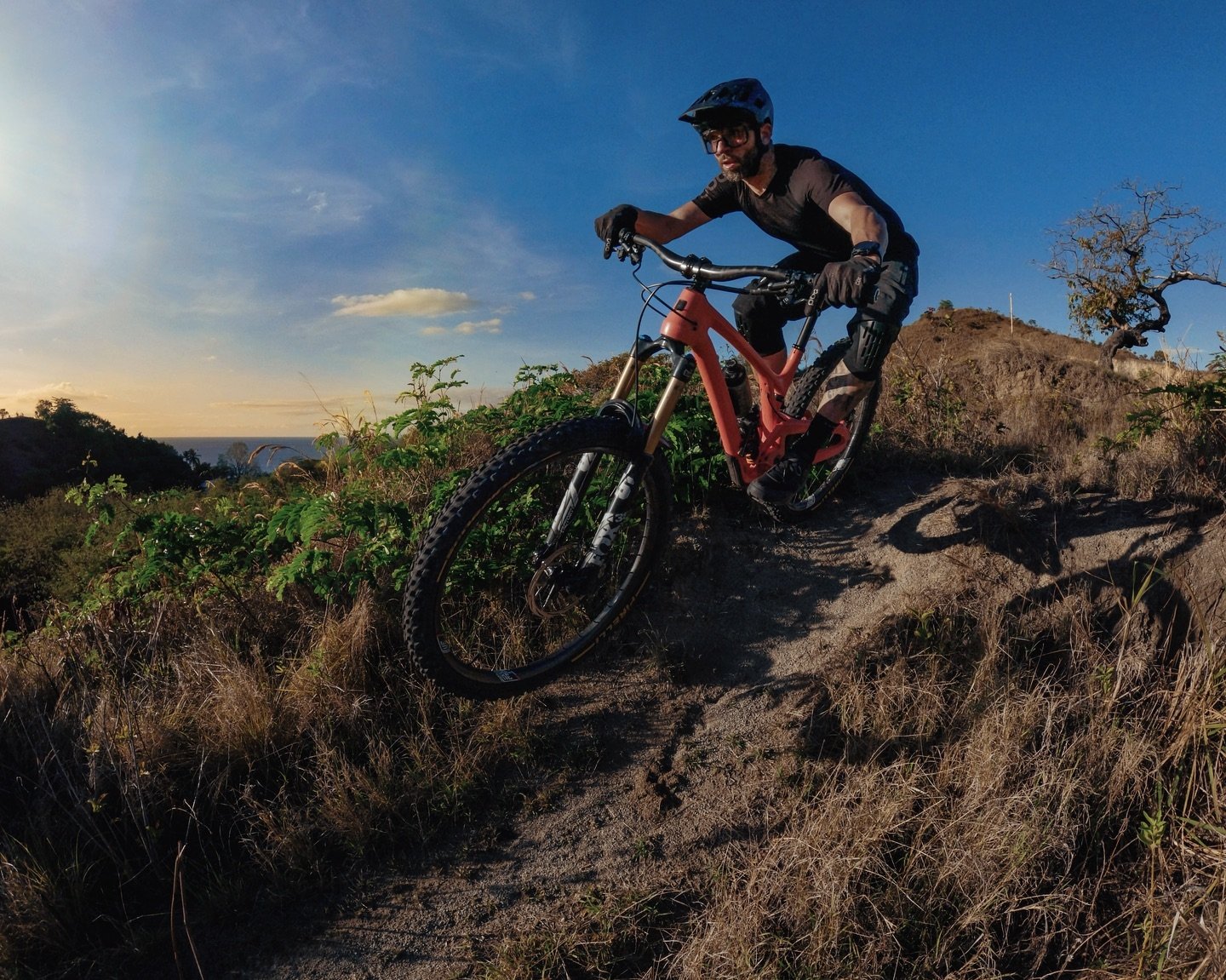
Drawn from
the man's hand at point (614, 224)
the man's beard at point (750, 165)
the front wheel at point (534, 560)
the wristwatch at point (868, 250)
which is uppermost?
the man's beard at point (750, 165)

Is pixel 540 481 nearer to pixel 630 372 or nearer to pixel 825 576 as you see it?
pixel 630 372

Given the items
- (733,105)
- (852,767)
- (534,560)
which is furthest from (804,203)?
(852,767)

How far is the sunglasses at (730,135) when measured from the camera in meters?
3.80

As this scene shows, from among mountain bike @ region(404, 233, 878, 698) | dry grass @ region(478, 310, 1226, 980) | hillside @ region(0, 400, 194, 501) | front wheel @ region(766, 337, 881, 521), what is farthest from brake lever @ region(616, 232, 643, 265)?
hillside @ region(0, 400, 194, 501)

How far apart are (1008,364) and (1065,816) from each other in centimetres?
1112

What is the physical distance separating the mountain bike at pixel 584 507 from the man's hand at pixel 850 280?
9 cm

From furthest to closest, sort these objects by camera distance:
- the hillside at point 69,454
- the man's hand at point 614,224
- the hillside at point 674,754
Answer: the hillside at point 69,454 < the man's hand at point 614,224 < the hillside at point 674,754

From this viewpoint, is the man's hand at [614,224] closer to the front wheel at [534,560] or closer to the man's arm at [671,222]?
the man's arm at [671,222]

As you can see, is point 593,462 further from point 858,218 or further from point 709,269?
point 858,218

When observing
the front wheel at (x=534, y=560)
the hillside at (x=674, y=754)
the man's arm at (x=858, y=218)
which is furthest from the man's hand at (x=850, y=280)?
the hillside at (x=674, y=754)

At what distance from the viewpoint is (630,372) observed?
345cm

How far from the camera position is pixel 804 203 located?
158 inches

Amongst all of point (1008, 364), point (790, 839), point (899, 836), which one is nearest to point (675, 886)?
point (790, 839)

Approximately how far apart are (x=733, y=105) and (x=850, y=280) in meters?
1.23
